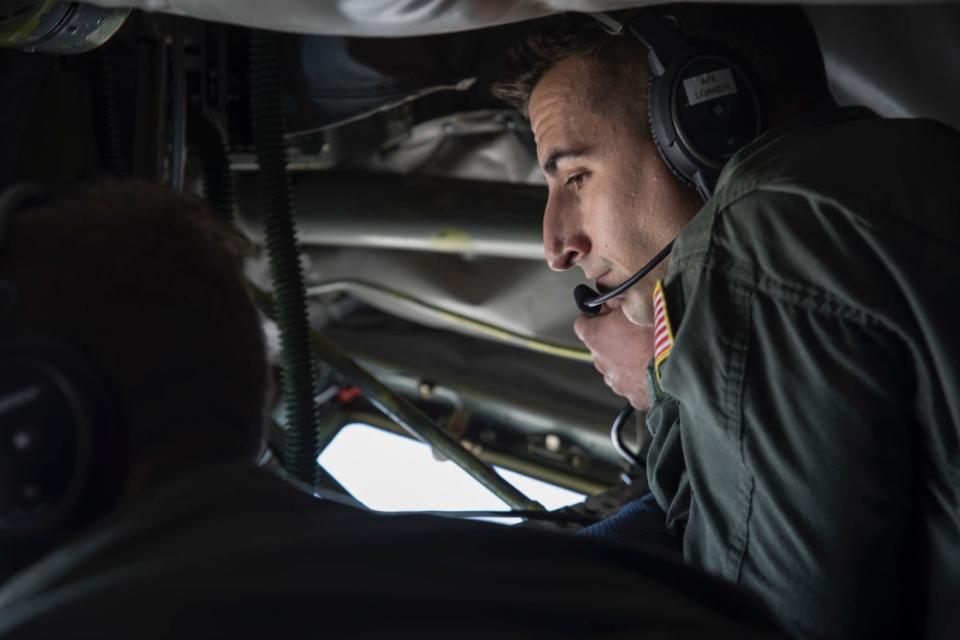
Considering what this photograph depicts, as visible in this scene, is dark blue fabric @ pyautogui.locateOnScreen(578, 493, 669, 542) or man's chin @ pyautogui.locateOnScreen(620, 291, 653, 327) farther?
man's chin @ pyautogui.locateOnScreen(620, 291, 653, 327)

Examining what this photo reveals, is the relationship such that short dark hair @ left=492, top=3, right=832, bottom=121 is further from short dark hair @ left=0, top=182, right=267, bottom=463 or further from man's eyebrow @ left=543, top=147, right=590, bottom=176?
short dark hair @ left=0, top=182, right=267, bottom=463

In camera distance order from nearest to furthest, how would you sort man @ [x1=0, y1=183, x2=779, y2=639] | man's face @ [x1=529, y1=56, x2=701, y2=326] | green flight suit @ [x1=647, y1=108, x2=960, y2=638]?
man @ [x1=0, y1=183, x2=779, y2=639] → green flight suit @ [x1=647, y1=108, x2=960, y2=638] → man's face @ [x1=529, y1=56, x2=701, y2=326]

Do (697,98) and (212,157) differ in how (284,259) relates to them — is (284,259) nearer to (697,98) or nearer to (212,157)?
(212,157)

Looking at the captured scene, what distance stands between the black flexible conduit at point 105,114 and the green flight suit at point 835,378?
2.65 ft

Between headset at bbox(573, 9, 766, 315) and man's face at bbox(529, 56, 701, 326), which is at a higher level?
headset at bbox(573, 9, 766, 315)

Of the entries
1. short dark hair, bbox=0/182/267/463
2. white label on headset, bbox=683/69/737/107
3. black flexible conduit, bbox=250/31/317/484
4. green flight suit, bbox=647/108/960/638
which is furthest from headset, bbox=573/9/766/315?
short dark hair, bbox=0/182/267/463

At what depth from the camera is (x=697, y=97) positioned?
3.70 ft

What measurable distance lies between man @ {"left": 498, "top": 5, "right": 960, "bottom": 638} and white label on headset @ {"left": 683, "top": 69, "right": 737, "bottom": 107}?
229 millimetres

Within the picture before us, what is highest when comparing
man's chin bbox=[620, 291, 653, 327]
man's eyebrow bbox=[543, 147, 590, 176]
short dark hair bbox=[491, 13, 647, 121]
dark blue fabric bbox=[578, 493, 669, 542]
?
short dark hair bbox=[491, 13, 647, 121]

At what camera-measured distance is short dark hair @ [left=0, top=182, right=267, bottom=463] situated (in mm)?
→ 511

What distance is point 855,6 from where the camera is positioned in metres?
1.18

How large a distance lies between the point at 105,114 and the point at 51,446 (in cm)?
95

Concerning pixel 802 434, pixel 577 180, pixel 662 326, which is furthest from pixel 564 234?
pixel 802 434

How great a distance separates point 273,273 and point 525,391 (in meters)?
0.78
